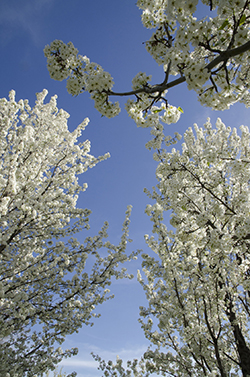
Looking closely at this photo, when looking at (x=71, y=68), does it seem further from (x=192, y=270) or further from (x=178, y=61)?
(x=192, y=270)

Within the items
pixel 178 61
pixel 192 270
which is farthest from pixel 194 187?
pixel 178 61

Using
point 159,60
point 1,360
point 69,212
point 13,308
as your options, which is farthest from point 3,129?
point 1,360

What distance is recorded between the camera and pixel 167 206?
700 cm

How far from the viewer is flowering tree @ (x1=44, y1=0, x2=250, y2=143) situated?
2326 mm

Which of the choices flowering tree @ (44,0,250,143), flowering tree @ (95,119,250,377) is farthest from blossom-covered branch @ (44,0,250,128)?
flowering tree @ (95,119,250,377)

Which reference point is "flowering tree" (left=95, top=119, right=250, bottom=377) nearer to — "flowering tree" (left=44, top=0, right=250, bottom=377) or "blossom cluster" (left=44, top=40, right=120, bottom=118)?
"flowering tree" (left=44, top=0, right=250, bottom=377)

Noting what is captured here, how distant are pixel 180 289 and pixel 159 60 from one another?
5848 millimetres

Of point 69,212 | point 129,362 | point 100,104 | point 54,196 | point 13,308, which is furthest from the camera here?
point 129,362

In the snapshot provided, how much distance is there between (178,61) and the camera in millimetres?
2670

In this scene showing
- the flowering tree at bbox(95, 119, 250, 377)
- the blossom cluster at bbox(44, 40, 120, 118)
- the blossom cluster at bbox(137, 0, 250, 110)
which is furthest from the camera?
the flowering tree at bbox(95, 119, 250, 377)

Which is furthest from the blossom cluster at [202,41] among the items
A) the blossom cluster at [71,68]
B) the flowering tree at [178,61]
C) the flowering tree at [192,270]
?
the flowering tree at [192,270]

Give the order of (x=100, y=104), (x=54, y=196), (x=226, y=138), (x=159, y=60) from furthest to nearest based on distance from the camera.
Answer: (x=226, y=138) → (x=54, y=196) → (x=159, y=60) → (x=100, y=104)

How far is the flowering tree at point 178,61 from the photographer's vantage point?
233 centimetres

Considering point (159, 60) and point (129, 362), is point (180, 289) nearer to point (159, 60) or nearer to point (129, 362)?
point (129, 362)
